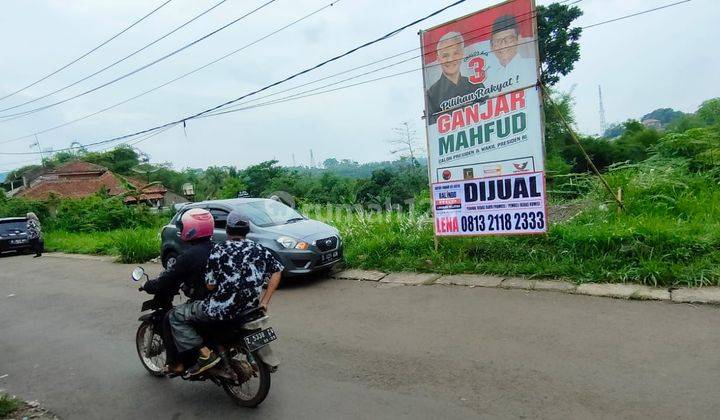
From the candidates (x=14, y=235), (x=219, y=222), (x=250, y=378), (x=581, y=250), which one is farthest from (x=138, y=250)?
(x=581, y=250)

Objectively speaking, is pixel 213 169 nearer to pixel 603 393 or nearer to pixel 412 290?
pixel 412 290

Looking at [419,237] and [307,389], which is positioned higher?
[419,237]

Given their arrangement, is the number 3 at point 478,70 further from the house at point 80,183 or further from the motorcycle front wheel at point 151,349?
the house at point 80,183

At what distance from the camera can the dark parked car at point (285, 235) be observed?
776 cm

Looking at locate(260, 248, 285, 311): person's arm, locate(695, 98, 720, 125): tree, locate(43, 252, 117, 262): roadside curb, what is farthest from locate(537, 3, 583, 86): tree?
locate(260, 248, 285, 311): person's arm

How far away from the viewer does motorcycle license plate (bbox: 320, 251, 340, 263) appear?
26.1 ft

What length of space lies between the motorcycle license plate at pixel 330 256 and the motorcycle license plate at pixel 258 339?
4399mm

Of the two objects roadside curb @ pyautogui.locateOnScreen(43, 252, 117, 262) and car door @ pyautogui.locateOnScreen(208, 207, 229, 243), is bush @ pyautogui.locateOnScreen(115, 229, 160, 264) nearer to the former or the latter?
roadside curb @ pyautogui.locateOnScreen(43, 252, 117, 262)

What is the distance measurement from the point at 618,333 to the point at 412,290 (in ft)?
9.48

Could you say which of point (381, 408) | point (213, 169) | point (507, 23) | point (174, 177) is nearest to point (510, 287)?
point (381, 408)

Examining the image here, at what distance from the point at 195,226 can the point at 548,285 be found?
466 centimetres

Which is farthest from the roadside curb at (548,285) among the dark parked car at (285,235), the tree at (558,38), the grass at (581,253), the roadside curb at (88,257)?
the tree at (558,38)

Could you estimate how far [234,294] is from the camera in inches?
139

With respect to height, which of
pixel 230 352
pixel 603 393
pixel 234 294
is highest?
pixel 234 294
